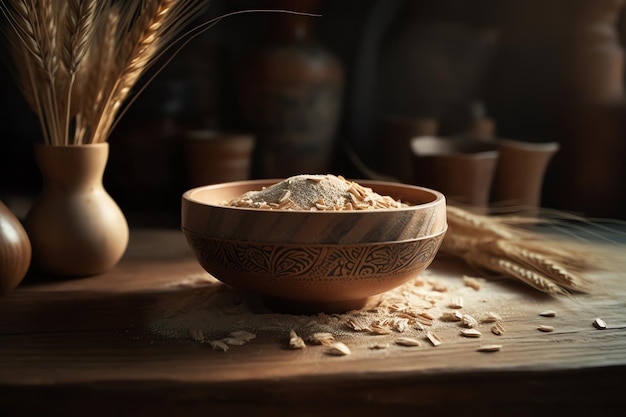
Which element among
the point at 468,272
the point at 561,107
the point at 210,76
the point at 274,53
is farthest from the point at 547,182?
the point at 210,76

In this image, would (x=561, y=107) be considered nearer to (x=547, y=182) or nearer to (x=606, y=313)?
(x=547, y=182)

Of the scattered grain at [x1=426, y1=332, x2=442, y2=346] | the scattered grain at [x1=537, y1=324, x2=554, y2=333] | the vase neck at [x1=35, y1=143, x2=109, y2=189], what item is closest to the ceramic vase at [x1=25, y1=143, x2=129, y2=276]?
the vase neck at [x1=35, y1=143, x2=109, y2=189]

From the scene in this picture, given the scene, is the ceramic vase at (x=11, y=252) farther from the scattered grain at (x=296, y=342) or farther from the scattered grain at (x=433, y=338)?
the scattered grain at (x=433, y=338)

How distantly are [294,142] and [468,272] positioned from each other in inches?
22.5

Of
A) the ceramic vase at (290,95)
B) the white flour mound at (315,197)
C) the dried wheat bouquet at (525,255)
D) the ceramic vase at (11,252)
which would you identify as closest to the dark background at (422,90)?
the ceramic vase at (290,95)

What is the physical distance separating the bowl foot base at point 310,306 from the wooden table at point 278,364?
0.04 ft

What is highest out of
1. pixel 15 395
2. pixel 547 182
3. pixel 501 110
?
pixel 501 110

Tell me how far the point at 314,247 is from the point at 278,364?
13cm

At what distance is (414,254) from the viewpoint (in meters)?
0.74

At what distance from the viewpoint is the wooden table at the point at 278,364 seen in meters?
0.62

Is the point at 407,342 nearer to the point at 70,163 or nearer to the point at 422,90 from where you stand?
the point at 70,163

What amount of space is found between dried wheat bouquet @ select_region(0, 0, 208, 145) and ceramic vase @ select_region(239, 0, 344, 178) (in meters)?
0.44

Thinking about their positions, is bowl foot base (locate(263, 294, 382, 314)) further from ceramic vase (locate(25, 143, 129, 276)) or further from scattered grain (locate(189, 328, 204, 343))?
ceramic vase (locate(25, 143, 129, 276))

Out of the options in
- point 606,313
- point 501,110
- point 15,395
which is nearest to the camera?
point 15,395
